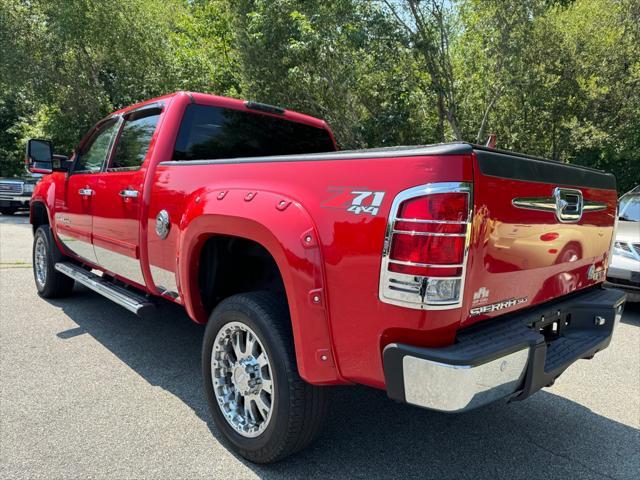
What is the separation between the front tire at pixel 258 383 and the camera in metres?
2.22

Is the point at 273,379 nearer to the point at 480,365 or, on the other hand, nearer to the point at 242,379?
the point at 242,379

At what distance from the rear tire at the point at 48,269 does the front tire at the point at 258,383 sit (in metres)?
3.40

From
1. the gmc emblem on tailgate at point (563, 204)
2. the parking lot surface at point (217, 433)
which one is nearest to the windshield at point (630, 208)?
the parking lot surface at point (217, 433)

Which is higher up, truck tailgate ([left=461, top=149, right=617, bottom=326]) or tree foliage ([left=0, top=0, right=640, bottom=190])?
tree foliage ([left=0, top=0, right=640, bottom=190])

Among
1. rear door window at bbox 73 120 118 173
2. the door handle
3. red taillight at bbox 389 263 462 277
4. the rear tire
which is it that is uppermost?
rear door window at bbox 73 120 118 173

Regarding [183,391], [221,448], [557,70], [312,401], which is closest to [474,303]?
[312,401]

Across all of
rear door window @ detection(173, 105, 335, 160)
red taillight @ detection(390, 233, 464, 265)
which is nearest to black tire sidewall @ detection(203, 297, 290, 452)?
red taillight @ detection(390, 233, 464, 265)

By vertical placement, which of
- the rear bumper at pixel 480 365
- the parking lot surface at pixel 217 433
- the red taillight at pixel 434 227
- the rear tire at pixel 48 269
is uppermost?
the red taillight at pixel 434 227

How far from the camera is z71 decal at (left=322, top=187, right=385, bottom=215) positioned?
1845 mm

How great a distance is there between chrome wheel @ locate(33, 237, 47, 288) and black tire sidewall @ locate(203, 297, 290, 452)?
3.77 metres

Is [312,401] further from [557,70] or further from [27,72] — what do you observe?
[27,72]

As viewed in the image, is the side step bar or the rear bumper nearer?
the rear bumper

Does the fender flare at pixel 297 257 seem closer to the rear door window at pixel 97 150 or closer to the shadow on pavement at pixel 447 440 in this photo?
the shadow on pavement at pixel 447 440

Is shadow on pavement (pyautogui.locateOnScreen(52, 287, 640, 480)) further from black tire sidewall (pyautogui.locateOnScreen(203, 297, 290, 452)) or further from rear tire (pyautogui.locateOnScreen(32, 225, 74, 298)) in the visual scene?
rear tire (pyautogui.locateOnScreen(32, 225, 74, 298))
